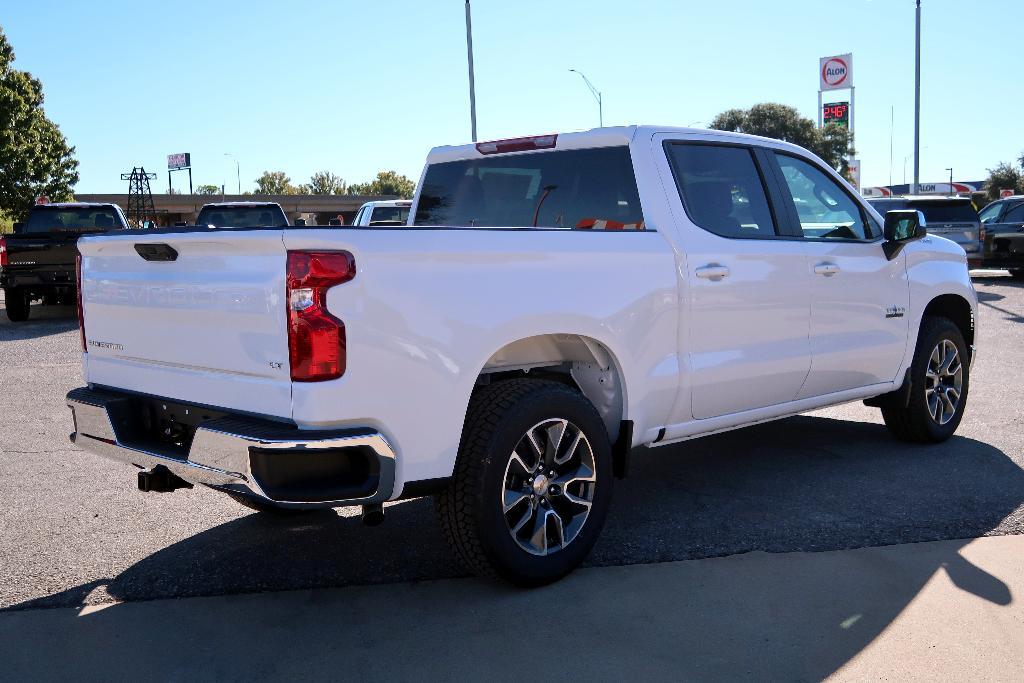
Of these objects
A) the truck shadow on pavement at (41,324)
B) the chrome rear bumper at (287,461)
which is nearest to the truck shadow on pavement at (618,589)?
the chrome rear bumper at (287,461)

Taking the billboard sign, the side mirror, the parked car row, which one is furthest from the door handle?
the billboard sign

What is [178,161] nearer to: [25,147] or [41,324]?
[25,147]

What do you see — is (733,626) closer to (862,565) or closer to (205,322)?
(862,565)

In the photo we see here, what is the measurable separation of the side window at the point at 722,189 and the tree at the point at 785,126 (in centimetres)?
7194

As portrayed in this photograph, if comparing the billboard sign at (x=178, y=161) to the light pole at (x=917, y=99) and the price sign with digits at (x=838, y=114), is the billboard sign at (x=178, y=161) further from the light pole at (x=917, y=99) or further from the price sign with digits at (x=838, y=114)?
the light pole at (x=917, y=99)

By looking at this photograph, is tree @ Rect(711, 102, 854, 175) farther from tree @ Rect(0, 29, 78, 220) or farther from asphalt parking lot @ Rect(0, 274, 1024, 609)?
asphalt parking lot @ Rect(0, 274, 1024, 609)

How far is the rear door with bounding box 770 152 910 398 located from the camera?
222 inches

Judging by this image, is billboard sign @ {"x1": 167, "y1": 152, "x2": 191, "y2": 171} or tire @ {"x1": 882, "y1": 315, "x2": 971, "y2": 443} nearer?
tire @ {"x1": 882, "y1": 315, "x2": 971, "y2": 443}

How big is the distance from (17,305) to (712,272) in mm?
15444

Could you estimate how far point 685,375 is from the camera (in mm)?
4809

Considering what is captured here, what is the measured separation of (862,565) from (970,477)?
1769mm

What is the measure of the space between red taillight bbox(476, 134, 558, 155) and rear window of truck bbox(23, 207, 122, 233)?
1358 centimetres

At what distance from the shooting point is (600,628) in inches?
149

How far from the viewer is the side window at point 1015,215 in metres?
20.5
